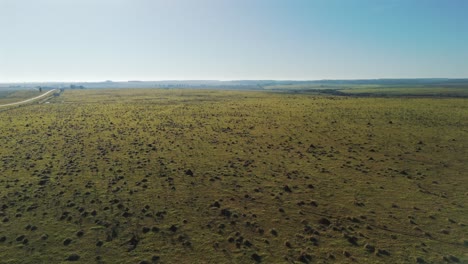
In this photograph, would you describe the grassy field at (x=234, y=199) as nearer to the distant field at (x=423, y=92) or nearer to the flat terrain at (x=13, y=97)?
the flat terrain at (x=13, y=97)

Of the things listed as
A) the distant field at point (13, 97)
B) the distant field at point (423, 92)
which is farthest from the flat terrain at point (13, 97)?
the distant field at point (423, 92)

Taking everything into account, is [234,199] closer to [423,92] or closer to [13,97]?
[13,97]

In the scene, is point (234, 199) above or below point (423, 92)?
below

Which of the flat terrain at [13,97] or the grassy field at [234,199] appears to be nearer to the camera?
the grassy field at [234,199]

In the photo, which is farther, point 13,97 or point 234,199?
point 13,97

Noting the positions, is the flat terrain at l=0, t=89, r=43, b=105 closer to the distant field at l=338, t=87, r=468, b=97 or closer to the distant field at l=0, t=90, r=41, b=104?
the distant field at l=0, t=90, r=41, b=104

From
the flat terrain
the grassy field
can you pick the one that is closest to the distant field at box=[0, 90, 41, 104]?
the flat terrain

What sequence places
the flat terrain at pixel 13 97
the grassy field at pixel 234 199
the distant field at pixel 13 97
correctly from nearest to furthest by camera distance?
the grassy field at pixel 234 199 < the flat terrain at pixel 13 97 < the distant field at pixel 13 97

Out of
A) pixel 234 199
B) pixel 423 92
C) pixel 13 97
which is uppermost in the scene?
pixel 423 92

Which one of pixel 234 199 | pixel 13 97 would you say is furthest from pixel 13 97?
pixel 234 199

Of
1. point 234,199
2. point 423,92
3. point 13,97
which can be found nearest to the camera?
point 234,199
